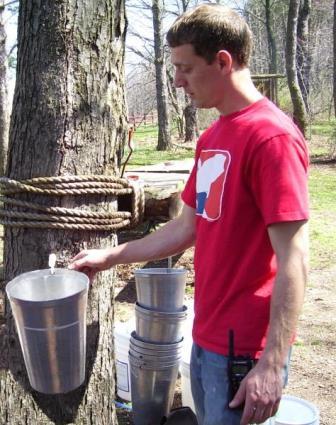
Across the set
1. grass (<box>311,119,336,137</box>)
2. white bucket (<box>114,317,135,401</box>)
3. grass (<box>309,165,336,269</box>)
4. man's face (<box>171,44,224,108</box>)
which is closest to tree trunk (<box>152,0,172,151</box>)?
grass (<box>311,119,336,137</box>)

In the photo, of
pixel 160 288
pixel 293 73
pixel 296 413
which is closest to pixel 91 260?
pixel 160 288

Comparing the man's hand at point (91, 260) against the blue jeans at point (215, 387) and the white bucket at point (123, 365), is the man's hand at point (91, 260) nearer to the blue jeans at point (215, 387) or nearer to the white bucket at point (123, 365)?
the blue jeans at point (215, 387)

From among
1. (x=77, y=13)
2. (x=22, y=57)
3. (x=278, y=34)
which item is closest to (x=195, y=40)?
(x=77, y=13)

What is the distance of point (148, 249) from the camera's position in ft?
7.05

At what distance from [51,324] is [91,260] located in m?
0.42

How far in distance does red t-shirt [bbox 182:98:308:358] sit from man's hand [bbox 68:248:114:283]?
0.39 m

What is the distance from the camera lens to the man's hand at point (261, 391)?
1523mm

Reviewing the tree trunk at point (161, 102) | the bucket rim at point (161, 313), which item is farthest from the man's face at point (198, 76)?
the tree trunk at point (161, 102)

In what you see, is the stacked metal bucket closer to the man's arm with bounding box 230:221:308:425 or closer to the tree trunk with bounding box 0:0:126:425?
the tree trunk with bounding box 0:0:126:425

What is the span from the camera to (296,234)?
1.54 metres

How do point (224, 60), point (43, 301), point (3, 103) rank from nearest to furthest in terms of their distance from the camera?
1. point (43, 301)
2. point (224, 60)
3. point (3, 103)

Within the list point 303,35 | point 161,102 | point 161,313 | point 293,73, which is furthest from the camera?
point 303,35

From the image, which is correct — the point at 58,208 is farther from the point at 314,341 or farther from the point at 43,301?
the point at 314,341

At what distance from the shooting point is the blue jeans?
5.61 feet
